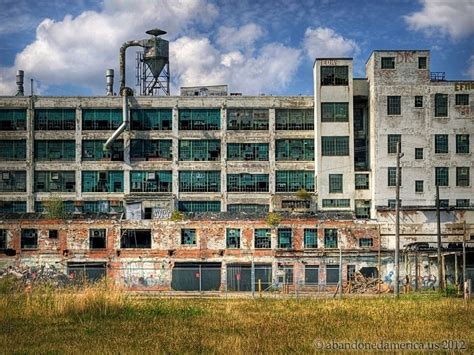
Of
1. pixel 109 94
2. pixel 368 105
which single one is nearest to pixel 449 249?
pixel 368 105

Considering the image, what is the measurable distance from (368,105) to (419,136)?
5.53 meters

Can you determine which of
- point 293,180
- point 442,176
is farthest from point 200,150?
point 442,176

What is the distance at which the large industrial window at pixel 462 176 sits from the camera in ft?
197

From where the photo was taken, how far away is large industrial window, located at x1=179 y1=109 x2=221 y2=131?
6319 centimetres

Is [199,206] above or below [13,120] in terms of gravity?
below

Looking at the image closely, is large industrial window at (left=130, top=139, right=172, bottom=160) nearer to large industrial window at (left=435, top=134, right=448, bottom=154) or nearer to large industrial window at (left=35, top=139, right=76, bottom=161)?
large industrial window at (left=35, top=139, right=76, bottom=161)

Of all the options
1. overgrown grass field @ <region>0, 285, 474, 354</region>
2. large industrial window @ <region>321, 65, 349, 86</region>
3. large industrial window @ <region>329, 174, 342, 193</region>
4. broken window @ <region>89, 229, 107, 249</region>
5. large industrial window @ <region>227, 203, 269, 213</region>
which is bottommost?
overgrown grass field @ <region>0, 285, 474, 354</region>

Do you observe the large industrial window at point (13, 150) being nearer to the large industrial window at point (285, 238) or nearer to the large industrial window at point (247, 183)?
the large industrial window at point (247, 183)

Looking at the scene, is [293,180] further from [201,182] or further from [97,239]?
[97,239]

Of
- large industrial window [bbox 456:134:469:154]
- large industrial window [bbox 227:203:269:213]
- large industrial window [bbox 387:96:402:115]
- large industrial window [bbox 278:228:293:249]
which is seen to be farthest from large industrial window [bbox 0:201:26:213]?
large industrial window [bbox 456:134:469:154]

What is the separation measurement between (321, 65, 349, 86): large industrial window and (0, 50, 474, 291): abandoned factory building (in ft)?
0.40

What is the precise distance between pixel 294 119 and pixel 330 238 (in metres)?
14.8

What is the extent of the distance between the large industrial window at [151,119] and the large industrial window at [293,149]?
10.2 metres

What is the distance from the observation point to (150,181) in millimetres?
62781
